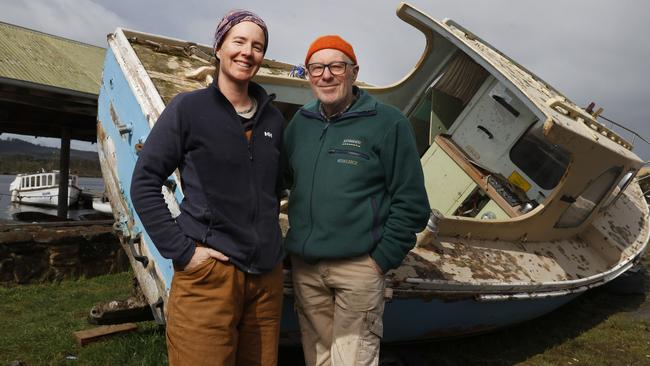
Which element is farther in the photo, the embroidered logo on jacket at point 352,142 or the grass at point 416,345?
the grass at point 416,345

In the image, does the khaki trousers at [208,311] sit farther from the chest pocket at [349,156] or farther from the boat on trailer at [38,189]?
the boat on trailer at [38,189]

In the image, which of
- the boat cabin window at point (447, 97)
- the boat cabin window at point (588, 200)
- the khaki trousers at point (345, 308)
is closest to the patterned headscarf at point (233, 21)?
the khaki trousers at point (345, 308)

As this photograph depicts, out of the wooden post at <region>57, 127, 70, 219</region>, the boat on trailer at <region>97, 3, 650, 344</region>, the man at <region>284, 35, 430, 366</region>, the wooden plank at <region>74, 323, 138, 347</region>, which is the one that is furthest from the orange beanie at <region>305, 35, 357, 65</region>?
the wooden post at <region>57, 127, 70, 219</region>

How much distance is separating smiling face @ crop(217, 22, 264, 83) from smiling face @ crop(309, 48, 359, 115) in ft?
1.01

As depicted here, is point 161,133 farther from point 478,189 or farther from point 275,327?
point 478,189

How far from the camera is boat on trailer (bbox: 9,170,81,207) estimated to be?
27594 mm

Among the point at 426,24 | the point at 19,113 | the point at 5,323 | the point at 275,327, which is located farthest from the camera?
the point at 19,113

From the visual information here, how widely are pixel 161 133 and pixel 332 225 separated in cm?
84

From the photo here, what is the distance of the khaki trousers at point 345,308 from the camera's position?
2.36m

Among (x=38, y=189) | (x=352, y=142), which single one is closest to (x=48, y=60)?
(x=352, y=142)

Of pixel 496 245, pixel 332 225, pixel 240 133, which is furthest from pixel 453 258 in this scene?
pixel 240 133

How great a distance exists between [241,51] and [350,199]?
2.58 ft

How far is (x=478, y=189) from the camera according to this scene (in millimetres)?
6250

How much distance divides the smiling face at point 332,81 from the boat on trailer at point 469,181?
1212 millimetres
